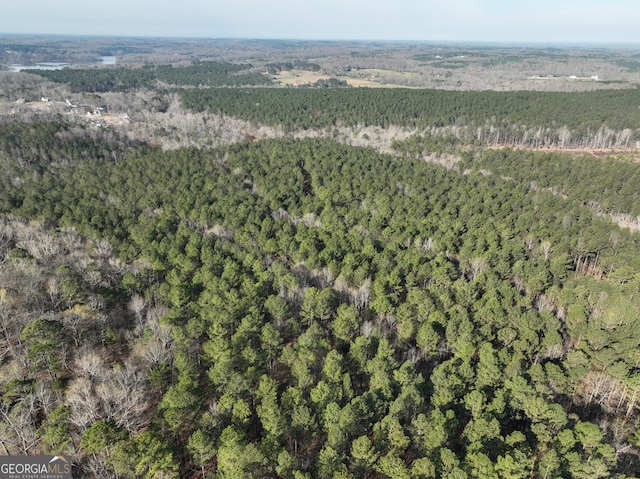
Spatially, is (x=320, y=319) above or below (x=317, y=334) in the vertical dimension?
below

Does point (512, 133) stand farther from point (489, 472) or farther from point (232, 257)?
point (489, 472)

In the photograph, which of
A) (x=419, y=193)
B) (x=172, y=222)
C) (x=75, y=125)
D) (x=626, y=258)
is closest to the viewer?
(x=626, y=258)

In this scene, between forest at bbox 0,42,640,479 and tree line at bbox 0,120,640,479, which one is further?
forest at bbox 0,42,640,479

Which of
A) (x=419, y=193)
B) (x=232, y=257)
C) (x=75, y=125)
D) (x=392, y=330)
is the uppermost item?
(x=75, y=125)

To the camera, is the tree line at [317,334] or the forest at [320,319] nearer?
the tree line at [317,334]

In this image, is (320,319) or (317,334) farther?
(320,319)

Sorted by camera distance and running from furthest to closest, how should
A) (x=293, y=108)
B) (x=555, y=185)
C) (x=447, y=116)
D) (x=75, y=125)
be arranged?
(x=293, y=108)
(x=447, y=116)
(x=75, y=125)
(x=555, y=185)

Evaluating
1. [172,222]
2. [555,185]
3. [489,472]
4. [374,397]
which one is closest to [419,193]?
[555,185]

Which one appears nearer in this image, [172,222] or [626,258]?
[626,258]
